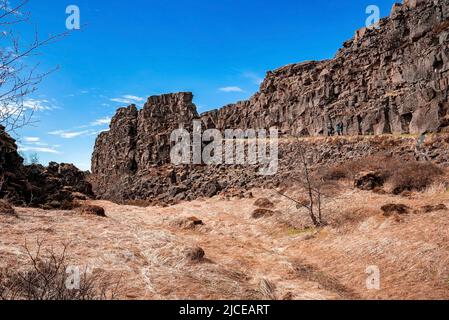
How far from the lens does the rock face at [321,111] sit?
47.3 meters

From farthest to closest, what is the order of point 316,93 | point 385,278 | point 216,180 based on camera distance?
point 316,93, point 216,180, point 385,278

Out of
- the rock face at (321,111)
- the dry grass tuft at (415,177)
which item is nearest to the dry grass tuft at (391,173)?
the dry grass tuft at (415,177)

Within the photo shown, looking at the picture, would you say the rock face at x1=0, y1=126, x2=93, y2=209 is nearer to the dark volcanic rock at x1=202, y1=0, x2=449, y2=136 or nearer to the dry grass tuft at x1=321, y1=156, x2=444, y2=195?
the dry grass tuft at x1=321, y1=156, x2=444, y2=195

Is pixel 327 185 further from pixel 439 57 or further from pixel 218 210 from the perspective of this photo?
pixel 439 57

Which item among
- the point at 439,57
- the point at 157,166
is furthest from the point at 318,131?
the point at 157,166

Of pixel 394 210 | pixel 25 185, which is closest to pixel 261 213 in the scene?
pixel 394 210

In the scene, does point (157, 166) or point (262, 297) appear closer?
point (262, 297)

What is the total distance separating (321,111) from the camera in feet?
247

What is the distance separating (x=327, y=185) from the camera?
107 ft

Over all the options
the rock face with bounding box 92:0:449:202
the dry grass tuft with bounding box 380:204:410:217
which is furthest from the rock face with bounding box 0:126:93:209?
the dry grass tuft with bounding box 380:204:410:217

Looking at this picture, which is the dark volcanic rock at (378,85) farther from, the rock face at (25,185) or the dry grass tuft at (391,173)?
the rock face at (25,185)

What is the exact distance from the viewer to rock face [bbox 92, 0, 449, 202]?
155 ft
